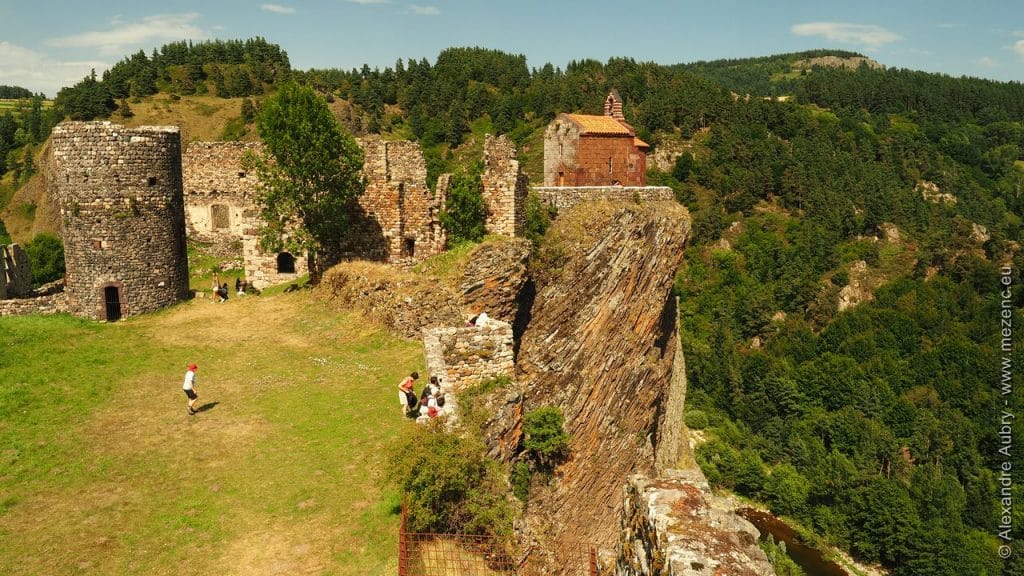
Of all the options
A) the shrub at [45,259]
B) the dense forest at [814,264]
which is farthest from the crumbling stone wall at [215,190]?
the dense forest at [814,264]

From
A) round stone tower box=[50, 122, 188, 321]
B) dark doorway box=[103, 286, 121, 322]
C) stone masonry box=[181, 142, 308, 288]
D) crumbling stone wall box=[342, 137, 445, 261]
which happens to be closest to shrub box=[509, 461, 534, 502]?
crumbling stone wall box=[342, 137, 445, 261]

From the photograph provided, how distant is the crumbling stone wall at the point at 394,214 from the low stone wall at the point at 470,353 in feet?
35.4

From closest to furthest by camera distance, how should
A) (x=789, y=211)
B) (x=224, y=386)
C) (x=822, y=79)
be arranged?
(x=224, y=386) < (x=789, y=211) < (x=822, y=79)

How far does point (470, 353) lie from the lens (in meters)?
14.8

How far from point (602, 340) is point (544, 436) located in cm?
764

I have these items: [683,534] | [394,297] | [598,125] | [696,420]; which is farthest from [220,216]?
[696,420]

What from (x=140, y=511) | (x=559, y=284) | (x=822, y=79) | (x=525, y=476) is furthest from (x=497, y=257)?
(x=822, y=79)

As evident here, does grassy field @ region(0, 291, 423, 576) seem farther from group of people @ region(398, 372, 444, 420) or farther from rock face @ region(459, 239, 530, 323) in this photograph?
rock face @ region(459, 239, 530, 323)

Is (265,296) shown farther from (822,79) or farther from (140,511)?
(822,79)

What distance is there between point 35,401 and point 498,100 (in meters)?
113

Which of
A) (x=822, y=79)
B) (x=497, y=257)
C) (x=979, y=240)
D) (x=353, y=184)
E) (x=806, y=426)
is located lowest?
(x=806, y=426)

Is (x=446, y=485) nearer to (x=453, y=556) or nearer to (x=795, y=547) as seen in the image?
(x=453, y=556)

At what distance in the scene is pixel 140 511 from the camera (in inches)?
444

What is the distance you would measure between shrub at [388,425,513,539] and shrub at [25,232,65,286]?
117 feet
